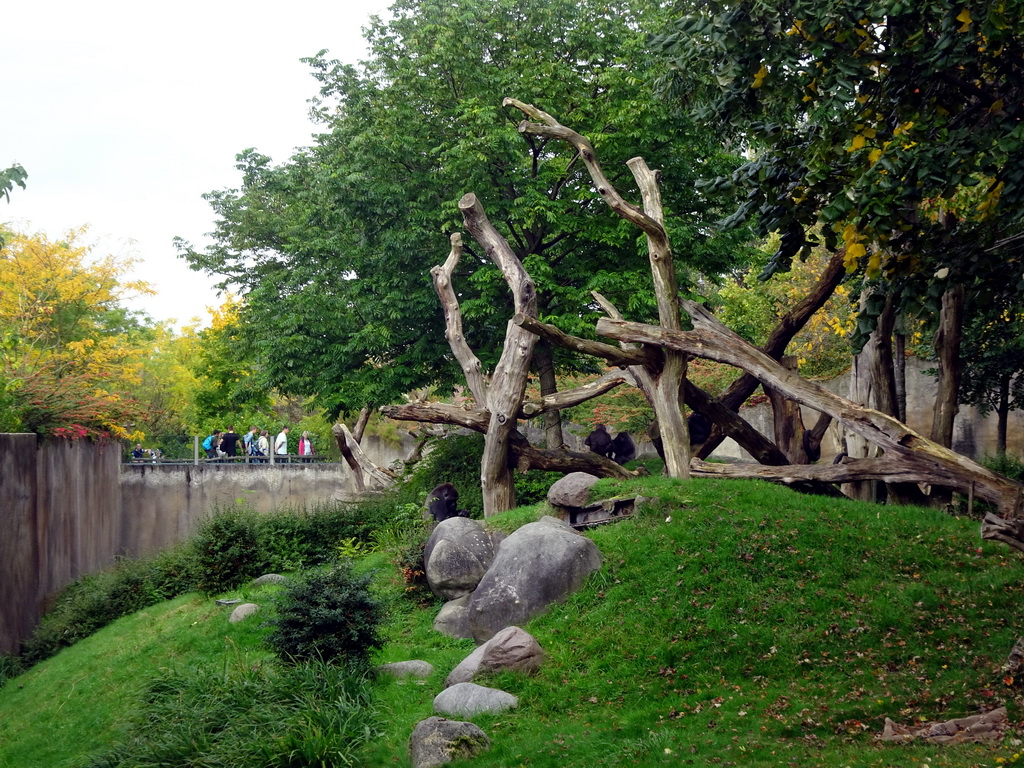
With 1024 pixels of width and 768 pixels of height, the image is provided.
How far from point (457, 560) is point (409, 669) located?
8.41ft

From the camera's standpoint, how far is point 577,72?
18.6 m

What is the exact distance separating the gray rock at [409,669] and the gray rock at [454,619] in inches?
46.2

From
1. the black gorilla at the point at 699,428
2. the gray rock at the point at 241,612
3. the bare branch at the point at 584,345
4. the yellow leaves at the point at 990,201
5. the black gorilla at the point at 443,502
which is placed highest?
the yellow leaves at the point at 990,201

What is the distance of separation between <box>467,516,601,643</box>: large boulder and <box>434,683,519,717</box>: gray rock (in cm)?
191

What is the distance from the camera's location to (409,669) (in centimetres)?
1136

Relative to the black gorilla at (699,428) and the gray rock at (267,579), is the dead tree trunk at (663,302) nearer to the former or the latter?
the black gorilla at (699,428)

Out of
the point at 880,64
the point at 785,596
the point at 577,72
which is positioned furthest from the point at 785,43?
the point at 577,72

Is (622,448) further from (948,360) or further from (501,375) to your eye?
(948,360)

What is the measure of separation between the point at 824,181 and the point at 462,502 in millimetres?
11196

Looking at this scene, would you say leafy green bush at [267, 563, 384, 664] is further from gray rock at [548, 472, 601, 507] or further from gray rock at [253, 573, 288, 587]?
gray rock at [253, 573, 288, 587]

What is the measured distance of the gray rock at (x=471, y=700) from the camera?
31.4ft

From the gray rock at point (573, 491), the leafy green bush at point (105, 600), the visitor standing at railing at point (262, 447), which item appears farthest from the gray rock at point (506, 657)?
the visitor standing at railing at point (262, 447)

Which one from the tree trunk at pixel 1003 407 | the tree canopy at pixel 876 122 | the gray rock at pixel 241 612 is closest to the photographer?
the tree canopy at pixel 876 122

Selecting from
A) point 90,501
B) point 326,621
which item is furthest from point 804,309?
point 90,501
